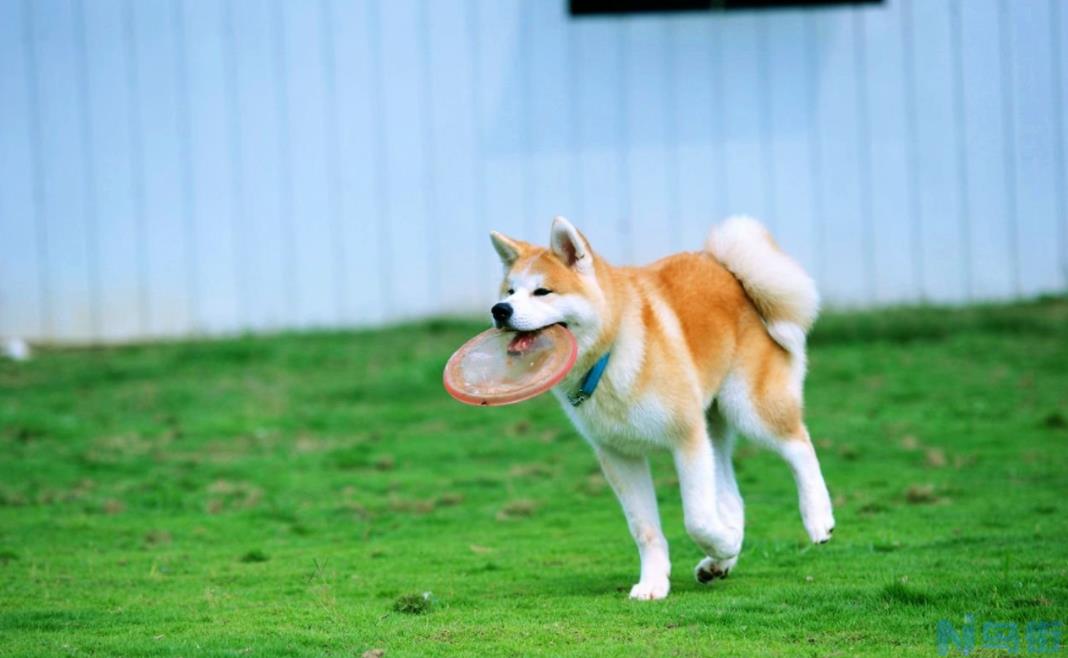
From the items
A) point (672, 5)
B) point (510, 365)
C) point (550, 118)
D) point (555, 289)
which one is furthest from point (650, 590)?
point (672, 5)

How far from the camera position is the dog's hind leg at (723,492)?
21.2 feet

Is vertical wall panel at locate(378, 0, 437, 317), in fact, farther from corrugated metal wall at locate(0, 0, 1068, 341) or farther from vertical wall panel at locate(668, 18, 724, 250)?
vertical wall panel at locate(668, 18, 724, 250)

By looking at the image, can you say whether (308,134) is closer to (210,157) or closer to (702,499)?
(210,157)

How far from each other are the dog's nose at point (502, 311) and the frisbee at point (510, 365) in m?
0.20

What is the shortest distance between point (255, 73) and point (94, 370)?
384 cm

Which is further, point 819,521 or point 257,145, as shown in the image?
point 257,145

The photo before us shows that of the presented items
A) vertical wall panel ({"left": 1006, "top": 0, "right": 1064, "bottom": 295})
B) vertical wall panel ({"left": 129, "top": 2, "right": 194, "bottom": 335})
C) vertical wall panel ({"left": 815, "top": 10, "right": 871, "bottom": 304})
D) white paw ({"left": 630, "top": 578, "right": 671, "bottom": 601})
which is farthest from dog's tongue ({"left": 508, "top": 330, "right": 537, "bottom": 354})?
vertical wall panel ({"left": 1006, "top": 0, "right": 1064, "bottom": 295})

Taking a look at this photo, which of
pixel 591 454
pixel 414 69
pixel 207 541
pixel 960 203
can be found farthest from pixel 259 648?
pixel 960 203

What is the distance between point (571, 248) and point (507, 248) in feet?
1.07

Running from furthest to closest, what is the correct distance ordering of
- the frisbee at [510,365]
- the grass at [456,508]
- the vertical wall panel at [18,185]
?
the vertical wall panel at [18,185], the frisbee at [510,365], the grass at [456,508]

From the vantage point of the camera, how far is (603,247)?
609 inches

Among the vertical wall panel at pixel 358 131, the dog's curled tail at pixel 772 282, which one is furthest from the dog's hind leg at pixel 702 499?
the vertical wall panel at pixel 358 131

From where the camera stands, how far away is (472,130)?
1562 cm

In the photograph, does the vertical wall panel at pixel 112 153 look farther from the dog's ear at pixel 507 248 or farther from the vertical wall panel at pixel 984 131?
the dog's ear at pixel 507 248
